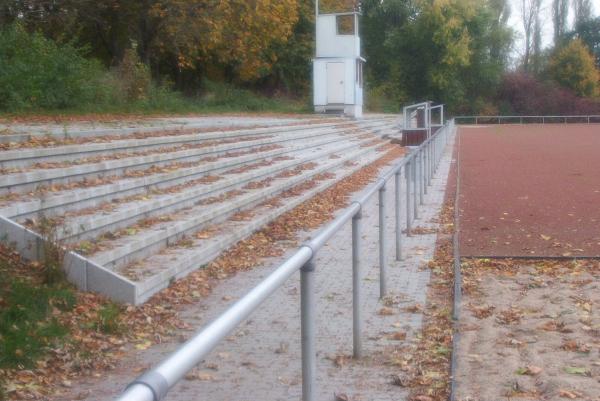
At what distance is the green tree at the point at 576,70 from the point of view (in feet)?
242

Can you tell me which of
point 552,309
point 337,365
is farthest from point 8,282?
point 552,309

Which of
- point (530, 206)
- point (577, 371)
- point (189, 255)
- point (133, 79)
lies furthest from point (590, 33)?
point (577, 371)

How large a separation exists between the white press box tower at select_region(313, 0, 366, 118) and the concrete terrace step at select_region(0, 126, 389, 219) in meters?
23.0

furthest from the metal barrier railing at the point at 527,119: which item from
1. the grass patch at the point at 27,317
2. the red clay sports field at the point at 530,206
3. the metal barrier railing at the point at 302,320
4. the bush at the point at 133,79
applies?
the grass patch at the point at 27,317

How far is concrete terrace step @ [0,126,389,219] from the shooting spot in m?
7.14

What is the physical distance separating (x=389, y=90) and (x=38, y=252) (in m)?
59.4

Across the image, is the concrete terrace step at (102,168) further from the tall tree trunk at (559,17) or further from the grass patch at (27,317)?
the tall tree trunk at (559,17)

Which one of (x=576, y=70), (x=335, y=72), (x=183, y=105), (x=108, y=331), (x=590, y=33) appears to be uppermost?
(x=590, y=33)

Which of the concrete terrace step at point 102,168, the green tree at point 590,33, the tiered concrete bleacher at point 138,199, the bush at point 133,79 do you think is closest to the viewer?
the tiered concrete bleacher at point 138,199

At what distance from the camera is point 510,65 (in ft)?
271

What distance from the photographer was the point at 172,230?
847 cm

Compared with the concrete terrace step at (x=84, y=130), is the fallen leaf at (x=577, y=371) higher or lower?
lower

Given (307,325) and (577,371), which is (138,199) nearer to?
(577,371)

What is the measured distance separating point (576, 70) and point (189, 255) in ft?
236
